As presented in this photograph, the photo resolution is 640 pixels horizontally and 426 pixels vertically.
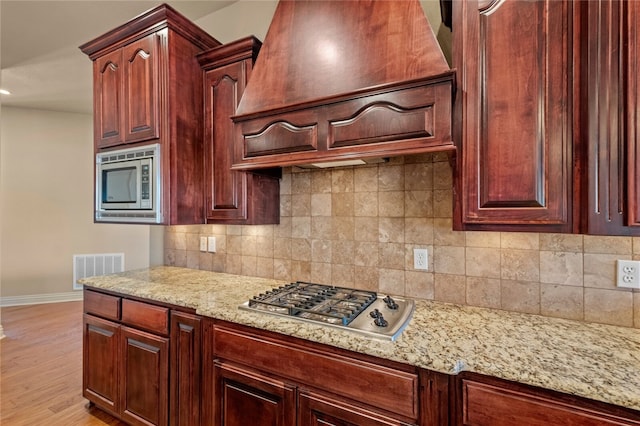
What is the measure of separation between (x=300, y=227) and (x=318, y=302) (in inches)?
24.7

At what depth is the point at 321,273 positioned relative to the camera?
6.47ft

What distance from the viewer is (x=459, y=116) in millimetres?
1253

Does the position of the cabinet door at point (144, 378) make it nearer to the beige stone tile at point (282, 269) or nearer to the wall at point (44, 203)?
the beige stone tile at point (282, 269)

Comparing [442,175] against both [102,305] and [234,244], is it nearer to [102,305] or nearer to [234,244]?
[234,244]

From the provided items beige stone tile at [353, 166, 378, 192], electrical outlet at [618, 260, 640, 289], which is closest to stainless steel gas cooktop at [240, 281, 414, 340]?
beige stone tile at [353, 166, 378, 192]

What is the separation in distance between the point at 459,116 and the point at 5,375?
3953 millimetres

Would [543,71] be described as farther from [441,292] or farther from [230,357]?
[230,357]

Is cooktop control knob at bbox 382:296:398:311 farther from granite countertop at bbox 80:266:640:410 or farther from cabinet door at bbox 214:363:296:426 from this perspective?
cabinet door at bbox 214:363:296:426

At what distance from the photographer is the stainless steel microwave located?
6.37 ft

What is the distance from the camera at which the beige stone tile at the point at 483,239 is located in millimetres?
1512

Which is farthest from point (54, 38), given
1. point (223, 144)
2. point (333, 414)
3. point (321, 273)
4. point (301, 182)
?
point (333, 414)

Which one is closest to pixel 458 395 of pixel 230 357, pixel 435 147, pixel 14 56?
pixel 435 147

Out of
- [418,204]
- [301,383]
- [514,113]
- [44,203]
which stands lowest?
[301,383]

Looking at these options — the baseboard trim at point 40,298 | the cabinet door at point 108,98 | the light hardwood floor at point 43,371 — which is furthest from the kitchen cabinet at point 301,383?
the baseboard trim at point 40,298
